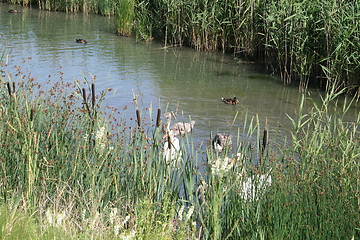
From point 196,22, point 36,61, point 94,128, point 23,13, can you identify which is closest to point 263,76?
point 196,22

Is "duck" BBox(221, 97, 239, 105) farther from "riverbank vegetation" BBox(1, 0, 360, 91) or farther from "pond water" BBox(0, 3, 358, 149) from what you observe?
"riverbank vegetation" BBox(1, 0, 360, 91)

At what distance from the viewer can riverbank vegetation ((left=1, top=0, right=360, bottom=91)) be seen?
10891mm

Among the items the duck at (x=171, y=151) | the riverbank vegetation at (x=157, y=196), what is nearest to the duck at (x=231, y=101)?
the duck at (x=171, y=151)

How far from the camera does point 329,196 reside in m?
4.31

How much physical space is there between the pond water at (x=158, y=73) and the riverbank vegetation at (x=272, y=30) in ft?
1.34

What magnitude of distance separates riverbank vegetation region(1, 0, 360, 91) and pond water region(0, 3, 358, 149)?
408 millimetres

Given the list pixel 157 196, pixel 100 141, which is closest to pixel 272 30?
pixel 157 196

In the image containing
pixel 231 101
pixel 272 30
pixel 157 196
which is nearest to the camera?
pixel 157 196

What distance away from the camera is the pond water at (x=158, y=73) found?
10.3m

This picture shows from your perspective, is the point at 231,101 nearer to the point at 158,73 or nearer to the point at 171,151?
the point at 158,73

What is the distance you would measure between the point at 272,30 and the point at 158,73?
8.74 feet

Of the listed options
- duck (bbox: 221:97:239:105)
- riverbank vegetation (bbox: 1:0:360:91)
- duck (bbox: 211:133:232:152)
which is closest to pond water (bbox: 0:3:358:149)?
duck (bbox: 221:97:239:105)

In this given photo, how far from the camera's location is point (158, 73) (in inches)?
513

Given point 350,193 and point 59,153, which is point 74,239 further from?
point 350,193
